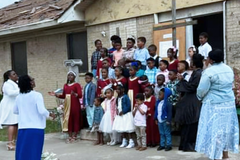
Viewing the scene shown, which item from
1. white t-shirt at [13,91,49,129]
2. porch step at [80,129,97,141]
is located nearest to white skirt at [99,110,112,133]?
porch step at [80,129,97,141]

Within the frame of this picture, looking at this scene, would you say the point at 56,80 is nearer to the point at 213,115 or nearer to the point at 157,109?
the point at 157,109

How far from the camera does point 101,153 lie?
7.69m

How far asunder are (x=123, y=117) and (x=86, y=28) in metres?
5.37

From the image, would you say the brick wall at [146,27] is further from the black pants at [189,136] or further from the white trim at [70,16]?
the black pants at [189,136]

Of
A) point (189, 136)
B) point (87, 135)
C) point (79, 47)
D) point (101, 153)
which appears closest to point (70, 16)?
point (79, 47)

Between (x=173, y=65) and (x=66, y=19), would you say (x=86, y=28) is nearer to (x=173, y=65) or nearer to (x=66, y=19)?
(x=66, y=19)

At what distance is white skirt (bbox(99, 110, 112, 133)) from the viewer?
27.1 ft

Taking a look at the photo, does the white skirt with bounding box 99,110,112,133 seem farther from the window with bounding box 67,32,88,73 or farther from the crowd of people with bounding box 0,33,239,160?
the window with bounding box 67,32,88,73

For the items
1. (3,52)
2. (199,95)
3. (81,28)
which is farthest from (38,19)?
(199,95)

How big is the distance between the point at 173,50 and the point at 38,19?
21.1ft

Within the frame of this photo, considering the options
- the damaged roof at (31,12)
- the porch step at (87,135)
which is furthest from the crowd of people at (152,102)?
the damaged roof at (31,12)

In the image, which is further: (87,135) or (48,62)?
(48,62)

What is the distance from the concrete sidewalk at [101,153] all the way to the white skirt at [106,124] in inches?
14.5

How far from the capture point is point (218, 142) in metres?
5.76
